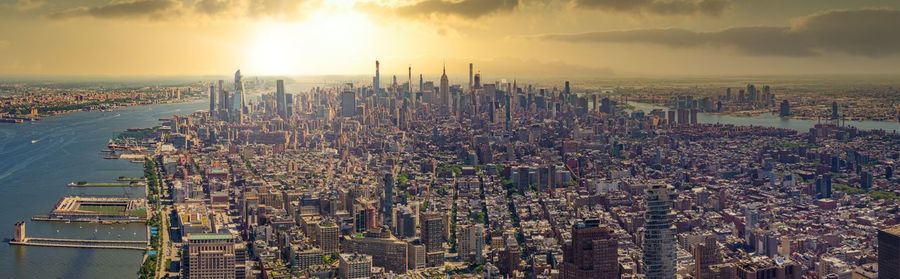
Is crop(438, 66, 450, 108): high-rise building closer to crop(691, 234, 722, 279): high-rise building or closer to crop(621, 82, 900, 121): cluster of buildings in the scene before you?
crop(621, 82, 900, 121): cluster of buildings

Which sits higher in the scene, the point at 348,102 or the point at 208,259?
the point at 348,102

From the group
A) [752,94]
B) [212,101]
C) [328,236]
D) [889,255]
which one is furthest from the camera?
[212,101]

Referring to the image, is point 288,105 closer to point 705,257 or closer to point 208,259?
point 208,259

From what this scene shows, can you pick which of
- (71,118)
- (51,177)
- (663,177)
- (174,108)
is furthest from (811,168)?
(71,118)

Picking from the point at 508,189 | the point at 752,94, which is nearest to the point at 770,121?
the point at 752,94

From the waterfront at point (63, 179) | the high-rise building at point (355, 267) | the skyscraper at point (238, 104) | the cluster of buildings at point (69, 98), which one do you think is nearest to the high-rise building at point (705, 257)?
the high-rise building at point (355, 267)

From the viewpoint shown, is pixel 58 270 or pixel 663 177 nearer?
pixel 58 270

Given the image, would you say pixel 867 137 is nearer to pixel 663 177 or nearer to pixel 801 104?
pixel 801 104

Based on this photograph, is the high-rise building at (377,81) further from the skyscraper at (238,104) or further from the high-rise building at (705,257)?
the high-rise building at (705,257)
